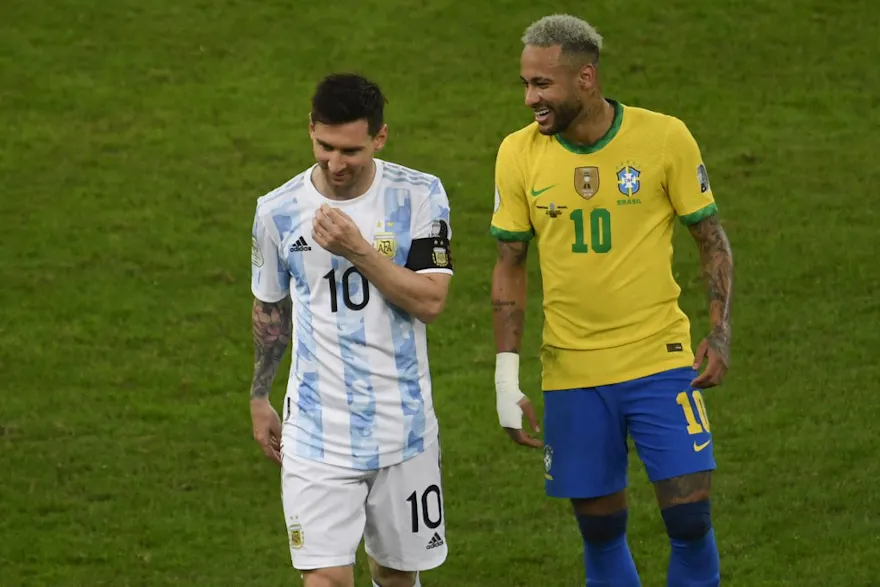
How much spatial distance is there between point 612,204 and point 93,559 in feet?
12.5

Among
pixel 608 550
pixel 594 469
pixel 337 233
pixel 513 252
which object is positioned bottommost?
pixel 608 550

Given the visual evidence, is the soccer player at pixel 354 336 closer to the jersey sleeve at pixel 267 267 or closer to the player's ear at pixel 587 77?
the jersey sleeve at pixel 267 267

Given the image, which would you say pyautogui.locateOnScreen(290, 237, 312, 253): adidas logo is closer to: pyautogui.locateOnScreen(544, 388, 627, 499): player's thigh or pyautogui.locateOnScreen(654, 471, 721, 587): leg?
pyautogui.locateOnScreen(544, 388, 627, 499): player's thigh

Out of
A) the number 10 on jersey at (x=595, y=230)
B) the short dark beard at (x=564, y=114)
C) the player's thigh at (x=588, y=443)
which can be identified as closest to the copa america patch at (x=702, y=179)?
the number 10 on jersey at (x=595, y=230)

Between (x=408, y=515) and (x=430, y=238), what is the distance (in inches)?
42.4

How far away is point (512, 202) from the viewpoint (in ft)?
Answer: 22.7

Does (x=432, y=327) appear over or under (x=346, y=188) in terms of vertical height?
under

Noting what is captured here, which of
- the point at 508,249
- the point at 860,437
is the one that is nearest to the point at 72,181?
the point at 860,437

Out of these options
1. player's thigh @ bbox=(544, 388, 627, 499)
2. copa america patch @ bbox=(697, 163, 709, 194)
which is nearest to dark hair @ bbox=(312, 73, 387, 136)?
copa america patch @ bbox=(697, 163, 709, 194)

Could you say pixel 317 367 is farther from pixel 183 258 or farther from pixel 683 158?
pixel 183 258

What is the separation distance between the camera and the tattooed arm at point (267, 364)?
6.66 metres

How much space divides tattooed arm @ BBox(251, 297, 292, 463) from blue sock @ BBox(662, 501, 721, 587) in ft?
5.26

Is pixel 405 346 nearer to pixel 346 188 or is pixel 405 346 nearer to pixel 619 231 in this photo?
pixel 346 188

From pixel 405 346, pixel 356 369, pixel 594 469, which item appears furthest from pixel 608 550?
pixel 356 369
